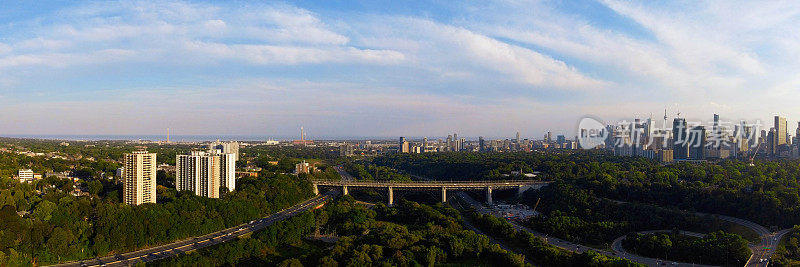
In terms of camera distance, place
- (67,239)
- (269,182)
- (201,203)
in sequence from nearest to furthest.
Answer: (67,239), (201,203), (269,182)

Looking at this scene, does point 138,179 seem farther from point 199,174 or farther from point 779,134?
point 779,134

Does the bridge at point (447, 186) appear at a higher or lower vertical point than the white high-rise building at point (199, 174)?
lower

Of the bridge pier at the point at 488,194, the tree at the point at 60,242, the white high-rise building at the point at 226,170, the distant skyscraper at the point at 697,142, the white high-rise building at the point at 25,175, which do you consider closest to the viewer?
the tree at the point at 60,242

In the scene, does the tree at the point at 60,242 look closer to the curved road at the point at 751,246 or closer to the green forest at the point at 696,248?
the curved road at the point at 751,246

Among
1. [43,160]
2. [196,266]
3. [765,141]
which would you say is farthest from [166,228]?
[765,141]

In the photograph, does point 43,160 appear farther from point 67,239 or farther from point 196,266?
point 196,266

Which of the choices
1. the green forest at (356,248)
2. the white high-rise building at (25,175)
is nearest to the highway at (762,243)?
the green forest at (356,248)

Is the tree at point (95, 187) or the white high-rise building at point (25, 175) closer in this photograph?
the tree at point (95, 187)
